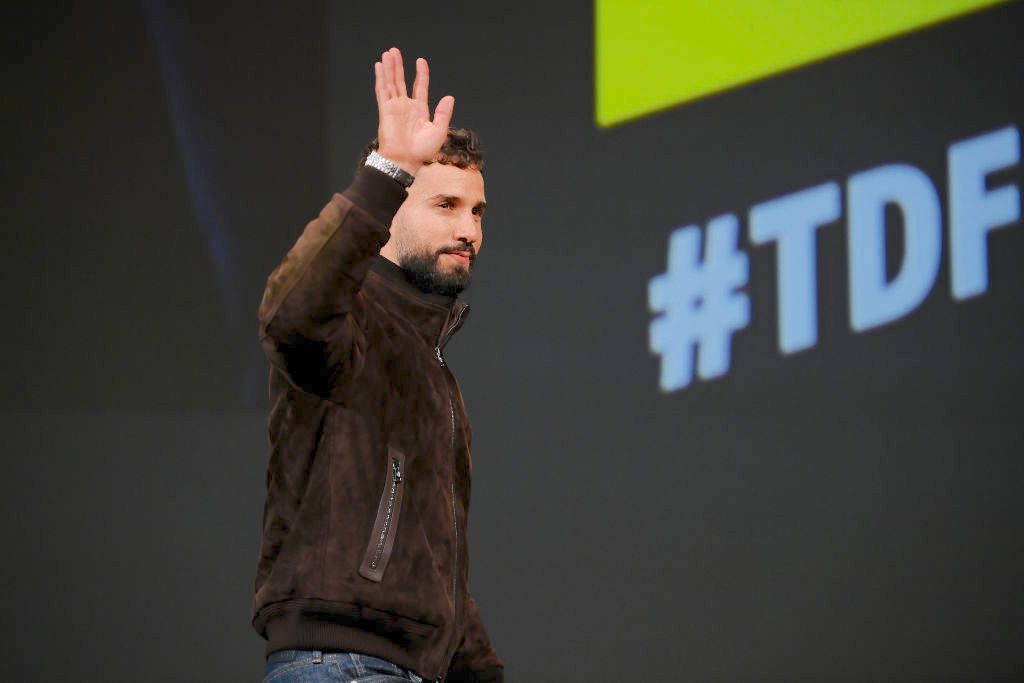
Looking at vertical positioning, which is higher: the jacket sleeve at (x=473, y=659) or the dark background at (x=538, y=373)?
the dark background at (x=538, y=373)

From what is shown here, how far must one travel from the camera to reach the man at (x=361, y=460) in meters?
1.34

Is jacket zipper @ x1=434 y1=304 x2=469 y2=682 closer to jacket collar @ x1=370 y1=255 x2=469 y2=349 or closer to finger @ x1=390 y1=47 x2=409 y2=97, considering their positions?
jacket collar @ x1=370 y1=255 x2=469 y2=349

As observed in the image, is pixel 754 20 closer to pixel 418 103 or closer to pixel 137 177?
pixel 137 177

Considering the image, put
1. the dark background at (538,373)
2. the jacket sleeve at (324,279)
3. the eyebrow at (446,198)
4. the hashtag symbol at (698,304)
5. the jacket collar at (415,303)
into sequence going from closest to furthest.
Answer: the jacket sleeve at (324,279) < the jacket collar at (415,303) < the eyebrow at (446,198) < the dark background at (538,373) < the hashtag symbol at (698,304)

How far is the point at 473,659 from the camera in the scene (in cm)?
167

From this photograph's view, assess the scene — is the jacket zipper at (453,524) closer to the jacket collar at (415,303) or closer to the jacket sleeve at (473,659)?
the jacket collar at (415,303)

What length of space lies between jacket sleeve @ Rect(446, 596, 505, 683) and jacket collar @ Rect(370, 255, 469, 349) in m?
0.36

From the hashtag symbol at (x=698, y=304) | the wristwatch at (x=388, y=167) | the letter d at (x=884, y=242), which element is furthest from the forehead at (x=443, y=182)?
the letter d at (x=884, y=242)

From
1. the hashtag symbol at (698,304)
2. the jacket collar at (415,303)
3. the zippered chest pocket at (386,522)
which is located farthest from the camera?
the hashtag symbol at (698,304)

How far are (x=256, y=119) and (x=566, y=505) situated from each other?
1.57m

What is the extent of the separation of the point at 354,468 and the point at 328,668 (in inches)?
8.9

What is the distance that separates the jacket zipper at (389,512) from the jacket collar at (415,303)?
0.22 metres

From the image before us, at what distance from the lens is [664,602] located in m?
3.97

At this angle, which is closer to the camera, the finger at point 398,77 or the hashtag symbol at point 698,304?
the finger at point 398,77
